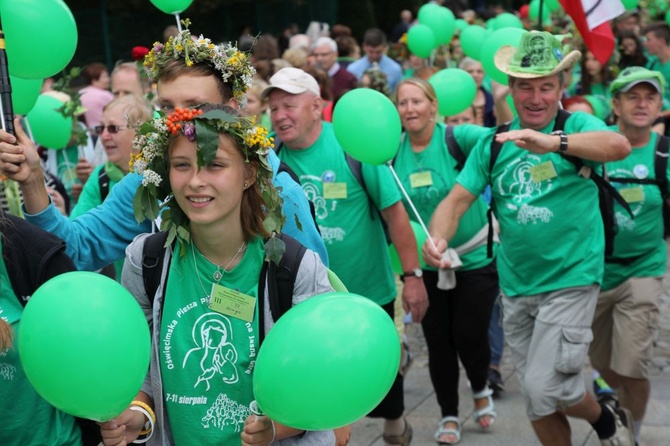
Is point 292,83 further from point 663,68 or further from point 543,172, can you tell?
point 663,68

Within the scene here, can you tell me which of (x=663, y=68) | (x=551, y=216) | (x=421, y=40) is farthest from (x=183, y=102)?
(x=663, y=68)

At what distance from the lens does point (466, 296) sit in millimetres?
6684

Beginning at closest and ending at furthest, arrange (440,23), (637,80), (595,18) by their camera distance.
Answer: (637,80) < (595,18) < (440,23)

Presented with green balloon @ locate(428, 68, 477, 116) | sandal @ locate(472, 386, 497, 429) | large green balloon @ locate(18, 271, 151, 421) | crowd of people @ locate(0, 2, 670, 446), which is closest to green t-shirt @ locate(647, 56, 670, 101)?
crowd of people @ locate(0, 2, 670, 446)

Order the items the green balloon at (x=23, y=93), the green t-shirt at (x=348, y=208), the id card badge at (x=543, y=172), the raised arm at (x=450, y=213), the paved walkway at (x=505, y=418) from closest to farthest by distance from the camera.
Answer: the green balloon at (x=23, y=93), the id card badge at (x=543, y=172), the raised arm at (x=450, y=213), the green t-shirt at (x=348, y=208), the paved walkway at (x=505, y=418)

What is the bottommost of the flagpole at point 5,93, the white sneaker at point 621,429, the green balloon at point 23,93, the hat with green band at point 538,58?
the white sneaker at point 621,429

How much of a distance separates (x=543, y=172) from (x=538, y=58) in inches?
25.7

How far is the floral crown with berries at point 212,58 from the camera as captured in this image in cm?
395

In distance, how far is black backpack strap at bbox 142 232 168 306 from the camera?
3350 mm

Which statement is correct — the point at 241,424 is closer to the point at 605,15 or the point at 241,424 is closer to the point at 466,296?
the point at 466,296

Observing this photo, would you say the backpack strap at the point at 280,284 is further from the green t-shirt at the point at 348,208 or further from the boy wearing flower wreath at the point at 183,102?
the green t-shirt at the point at 348,208

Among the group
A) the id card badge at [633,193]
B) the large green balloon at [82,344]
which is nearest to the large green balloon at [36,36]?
the large green balloon at [82,344]

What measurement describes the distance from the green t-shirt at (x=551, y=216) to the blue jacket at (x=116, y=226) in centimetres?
177

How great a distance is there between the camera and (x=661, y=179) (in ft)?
20.7
